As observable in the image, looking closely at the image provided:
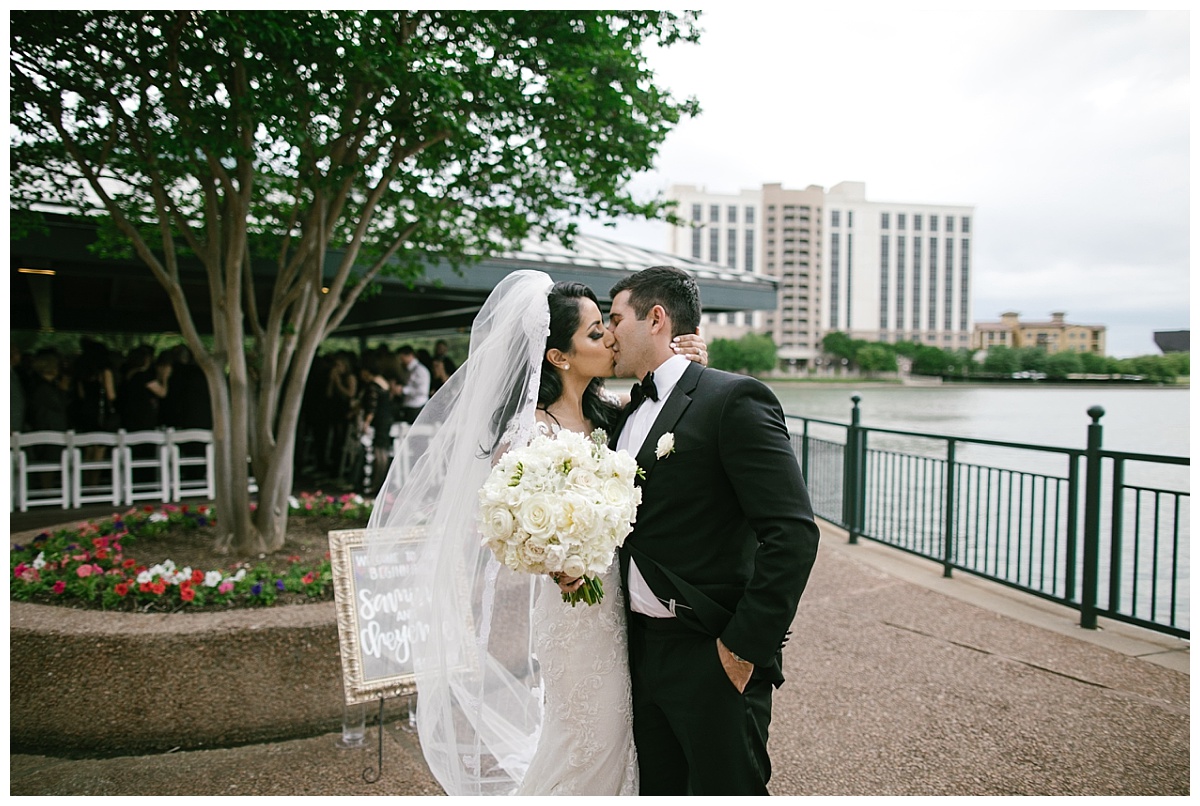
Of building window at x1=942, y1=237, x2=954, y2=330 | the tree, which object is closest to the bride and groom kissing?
the tree

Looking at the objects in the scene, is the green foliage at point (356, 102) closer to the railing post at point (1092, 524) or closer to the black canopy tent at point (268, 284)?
the black canopy tent at point (268, 284)

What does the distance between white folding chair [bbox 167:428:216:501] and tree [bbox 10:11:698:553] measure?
3655 millimetres

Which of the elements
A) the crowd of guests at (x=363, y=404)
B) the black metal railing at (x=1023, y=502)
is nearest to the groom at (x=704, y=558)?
the black metal railing at (x=1023, y=502)

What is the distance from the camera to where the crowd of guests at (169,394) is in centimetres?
930

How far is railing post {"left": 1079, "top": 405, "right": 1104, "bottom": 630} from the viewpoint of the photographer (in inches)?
200

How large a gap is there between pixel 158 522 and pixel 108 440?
13.2ft

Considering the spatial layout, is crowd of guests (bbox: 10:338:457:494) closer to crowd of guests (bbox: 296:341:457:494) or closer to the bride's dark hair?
crowd of guests (bbox: 296:341:457:494)

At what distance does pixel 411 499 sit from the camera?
3176 millimetres

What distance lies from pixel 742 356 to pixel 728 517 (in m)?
22.2

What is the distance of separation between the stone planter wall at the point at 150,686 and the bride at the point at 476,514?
0.98 meters

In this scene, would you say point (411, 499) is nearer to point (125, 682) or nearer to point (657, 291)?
point (657, 291)

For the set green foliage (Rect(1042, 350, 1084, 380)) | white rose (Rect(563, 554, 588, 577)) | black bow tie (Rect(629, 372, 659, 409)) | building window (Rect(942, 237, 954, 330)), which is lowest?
white rose (Rect(563, 554, 588, 577))
